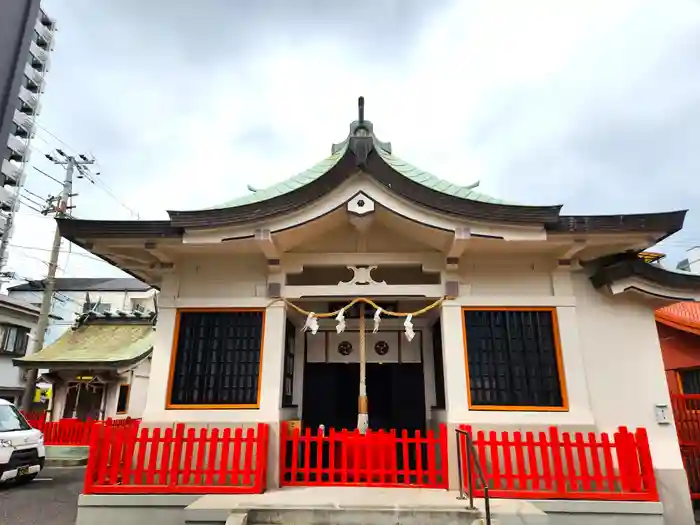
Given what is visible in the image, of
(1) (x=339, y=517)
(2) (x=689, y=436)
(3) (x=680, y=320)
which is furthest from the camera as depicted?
(3) (x=680, y=320)

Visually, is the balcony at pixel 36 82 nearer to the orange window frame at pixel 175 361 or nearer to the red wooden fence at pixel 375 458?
the orange window frame at pixel 175 361

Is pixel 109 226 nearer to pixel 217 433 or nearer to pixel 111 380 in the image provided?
pixel 217 433

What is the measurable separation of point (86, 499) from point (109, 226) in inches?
155

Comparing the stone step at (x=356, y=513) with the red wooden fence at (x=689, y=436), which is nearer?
the stone step at (x=356, y=513)

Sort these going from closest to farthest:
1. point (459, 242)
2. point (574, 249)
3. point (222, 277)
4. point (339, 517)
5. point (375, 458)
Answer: point (339, 517) < point (375, 458) < point (459, 242) < point (574, 249) < point (222, 277)

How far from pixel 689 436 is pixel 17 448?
14419 millimetres

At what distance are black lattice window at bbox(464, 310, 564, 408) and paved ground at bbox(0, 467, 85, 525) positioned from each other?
7188 millimetres

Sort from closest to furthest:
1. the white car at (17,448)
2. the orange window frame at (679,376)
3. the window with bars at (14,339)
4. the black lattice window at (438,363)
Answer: the black lattice window at (438,363) → the white car at (17,448) → the orange window frame at (679,376) → the window with bars at (14,339)

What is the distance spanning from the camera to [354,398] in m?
9.37

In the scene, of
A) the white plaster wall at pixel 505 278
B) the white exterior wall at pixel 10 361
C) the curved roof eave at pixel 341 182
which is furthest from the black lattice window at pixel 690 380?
the white exterior wall at pixel 10 361

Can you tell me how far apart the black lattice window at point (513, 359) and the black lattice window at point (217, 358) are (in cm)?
346

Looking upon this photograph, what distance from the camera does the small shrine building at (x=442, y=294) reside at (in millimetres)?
6496

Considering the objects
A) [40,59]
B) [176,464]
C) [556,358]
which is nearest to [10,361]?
[176,464]

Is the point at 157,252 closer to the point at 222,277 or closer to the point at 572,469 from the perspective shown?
the point at 222,277
